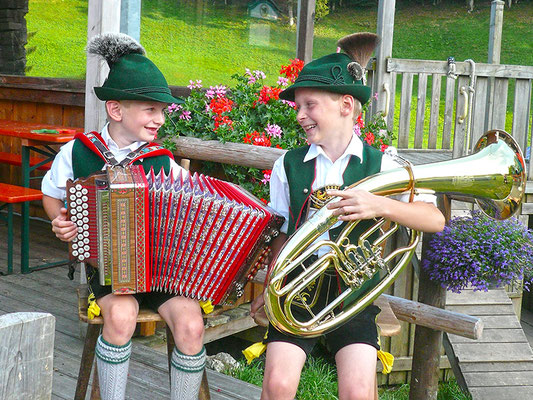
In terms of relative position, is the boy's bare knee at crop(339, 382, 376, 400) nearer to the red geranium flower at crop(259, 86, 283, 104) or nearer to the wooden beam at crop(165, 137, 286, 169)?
the wooden beam at crop(165, 137, 286, 169)

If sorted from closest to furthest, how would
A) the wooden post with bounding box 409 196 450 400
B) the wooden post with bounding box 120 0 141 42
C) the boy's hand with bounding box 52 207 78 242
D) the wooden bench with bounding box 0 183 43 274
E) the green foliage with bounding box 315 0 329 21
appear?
the boy's hand with bounding box 52 207 78 242 < the wooden post with bounding box 409 196 450 400 < the wooden post with bounding box 120 0 141 42 < the wooden bench with bounding box 0 183 43 274 < the green foliage with bounding box 315 0 329 21

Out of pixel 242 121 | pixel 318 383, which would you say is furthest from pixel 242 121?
pixel 318 383

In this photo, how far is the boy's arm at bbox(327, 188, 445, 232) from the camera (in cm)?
197

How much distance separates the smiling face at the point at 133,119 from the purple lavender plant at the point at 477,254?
4.29 ft

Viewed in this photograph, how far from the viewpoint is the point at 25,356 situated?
121 centimetres

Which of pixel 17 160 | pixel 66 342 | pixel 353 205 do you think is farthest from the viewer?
pixel 17 160

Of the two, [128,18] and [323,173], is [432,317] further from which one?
[128,18]

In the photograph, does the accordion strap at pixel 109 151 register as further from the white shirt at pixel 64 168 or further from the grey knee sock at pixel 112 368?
the grey knee sock at pixel 112 368

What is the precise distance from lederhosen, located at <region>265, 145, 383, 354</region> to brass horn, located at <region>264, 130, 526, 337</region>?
5cm

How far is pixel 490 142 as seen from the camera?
229 cm

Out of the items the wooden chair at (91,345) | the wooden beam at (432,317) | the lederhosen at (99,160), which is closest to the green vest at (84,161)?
the lederhosen at (99,160)

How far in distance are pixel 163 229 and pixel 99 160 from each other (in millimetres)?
426

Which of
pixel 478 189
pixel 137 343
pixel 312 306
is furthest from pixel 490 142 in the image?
pixel 137 343

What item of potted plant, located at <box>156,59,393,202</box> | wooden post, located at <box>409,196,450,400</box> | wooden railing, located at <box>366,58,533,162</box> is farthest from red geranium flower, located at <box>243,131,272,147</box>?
wooden railing, located at <box>366,58,533,162</box>
